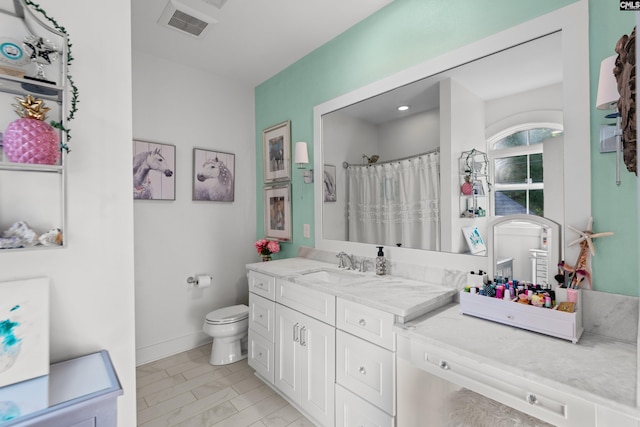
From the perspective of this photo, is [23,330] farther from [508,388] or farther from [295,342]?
[508,388]

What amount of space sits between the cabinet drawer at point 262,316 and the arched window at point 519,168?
1588 millimetres

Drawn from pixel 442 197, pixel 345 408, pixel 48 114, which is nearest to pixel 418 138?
pixel 442 197

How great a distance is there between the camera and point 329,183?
8.18ft

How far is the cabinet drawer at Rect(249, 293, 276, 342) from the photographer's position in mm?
2140

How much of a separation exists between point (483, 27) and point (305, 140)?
5.14 ft

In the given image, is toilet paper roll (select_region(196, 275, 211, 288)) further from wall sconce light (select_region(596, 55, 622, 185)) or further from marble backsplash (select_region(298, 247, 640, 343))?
wall sconce light (select_region(596, 55, 622, 185))

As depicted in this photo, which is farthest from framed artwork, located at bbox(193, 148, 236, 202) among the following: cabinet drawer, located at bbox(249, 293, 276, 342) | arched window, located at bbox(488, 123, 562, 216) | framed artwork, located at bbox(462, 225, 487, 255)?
arched window, located at bbox(488, 123, 562, 216)

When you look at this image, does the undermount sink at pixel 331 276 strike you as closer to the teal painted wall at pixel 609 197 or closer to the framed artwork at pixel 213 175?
the teal painted wall at pixel 609 197

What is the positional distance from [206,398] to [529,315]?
2112 millimetres

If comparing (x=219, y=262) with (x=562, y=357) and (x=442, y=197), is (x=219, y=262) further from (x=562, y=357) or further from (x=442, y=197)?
(x=562, y=357)

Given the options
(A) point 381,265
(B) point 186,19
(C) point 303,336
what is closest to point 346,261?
(A) point 381,265

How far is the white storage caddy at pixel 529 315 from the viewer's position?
1116 millimetres

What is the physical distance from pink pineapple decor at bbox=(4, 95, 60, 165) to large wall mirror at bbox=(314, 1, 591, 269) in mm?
1749

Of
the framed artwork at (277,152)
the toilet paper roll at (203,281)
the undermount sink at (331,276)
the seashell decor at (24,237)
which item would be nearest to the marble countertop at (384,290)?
the undermount sink at (331,276)
